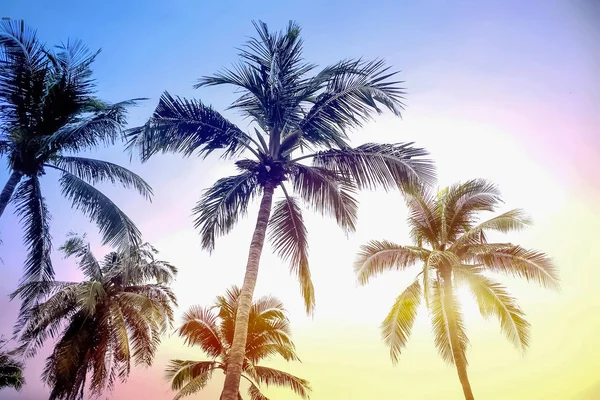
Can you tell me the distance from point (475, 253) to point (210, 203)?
10.7 m

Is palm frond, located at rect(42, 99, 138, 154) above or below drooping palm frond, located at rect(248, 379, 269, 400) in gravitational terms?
above

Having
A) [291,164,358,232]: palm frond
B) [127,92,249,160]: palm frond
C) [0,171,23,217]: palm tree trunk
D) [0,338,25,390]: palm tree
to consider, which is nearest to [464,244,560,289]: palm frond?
[291,164,358,232]: palm frond

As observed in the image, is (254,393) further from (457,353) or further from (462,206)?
(462,206)

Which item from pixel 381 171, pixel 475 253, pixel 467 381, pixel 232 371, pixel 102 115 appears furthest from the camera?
pixel 475 253

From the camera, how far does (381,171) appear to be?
965 cm

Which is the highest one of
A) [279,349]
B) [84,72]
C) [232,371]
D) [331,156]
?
[84,72]

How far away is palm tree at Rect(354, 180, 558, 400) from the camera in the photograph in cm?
1385

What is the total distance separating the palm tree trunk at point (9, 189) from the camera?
10.2 m

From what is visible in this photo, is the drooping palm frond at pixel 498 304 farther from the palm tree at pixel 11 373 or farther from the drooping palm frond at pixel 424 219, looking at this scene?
the palm tree at pixel 11 373

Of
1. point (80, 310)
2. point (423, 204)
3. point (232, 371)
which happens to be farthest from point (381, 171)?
point (80, 310)

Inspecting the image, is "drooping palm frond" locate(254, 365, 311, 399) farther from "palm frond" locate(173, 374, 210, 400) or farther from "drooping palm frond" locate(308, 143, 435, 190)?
"drooping palm frond" locate(308, 143, 435, 190)

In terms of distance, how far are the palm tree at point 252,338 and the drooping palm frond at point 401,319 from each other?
239 inches

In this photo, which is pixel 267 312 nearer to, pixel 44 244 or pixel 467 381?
pixel 467 381

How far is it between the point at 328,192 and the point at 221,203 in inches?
114
